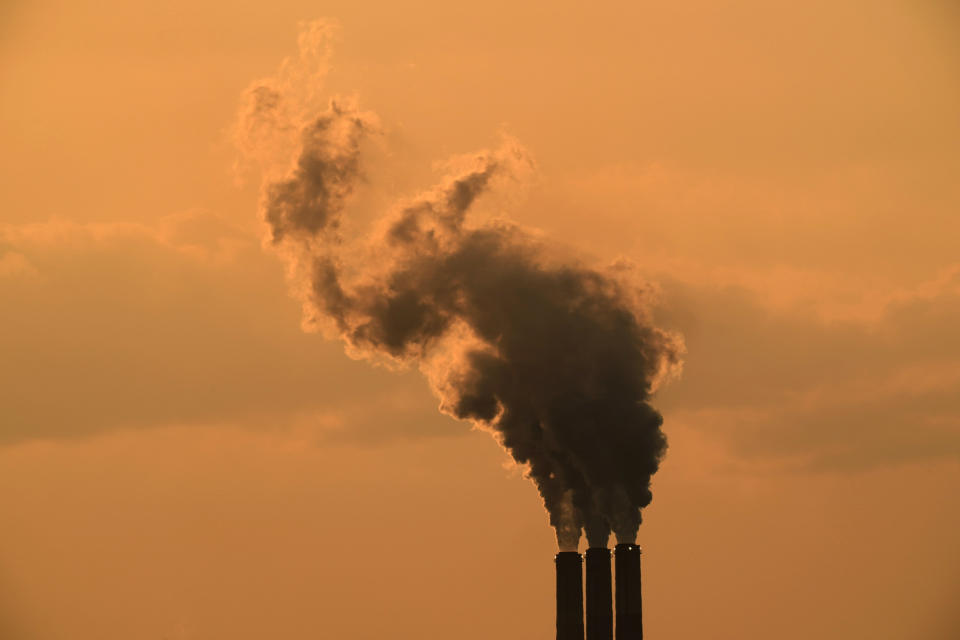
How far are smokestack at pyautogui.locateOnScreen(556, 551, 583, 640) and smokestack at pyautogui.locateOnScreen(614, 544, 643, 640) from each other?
6.80 ft

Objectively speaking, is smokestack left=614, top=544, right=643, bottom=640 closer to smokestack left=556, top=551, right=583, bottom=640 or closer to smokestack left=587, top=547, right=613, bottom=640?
smokestack left=587, top=547, right=613, bottom=640

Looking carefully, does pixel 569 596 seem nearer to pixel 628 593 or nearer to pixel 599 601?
pixel 599 601

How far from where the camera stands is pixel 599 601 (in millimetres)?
133500

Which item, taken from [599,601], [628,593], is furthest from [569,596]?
[628,593]

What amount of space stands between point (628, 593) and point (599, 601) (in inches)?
Result: 53.9

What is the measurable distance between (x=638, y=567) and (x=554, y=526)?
195 inches

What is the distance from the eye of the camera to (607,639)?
133 m

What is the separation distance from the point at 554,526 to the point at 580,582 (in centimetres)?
335

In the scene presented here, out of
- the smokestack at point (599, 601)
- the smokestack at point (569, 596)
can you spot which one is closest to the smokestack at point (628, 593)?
the smokestack at point (599, 601)

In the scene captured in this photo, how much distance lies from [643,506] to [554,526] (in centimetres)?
436

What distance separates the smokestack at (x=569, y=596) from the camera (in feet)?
441

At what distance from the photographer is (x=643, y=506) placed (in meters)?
Result: 136

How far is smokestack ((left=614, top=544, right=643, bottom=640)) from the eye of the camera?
436ft

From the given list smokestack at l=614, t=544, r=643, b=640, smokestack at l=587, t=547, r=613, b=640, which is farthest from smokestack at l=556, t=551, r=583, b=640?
smokestack at l=614, t=544, r=643, b=640
